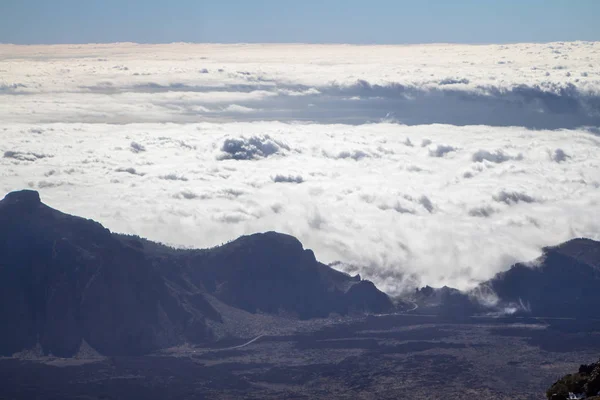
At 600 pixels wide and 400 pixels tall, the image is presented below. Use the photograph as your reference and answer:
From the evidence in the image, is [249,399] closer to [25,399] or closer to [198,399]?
[198,399]

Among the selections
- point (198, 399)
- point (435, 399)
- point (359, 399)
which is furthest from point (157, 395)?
point (435, 399)

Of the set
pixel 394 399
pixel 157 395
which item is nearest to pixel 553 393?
pixel 394 399

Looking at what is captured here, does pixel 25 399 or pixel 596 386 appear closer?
pixel 596 386

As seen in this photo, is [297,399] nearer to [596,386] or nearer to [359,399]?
[359,399]

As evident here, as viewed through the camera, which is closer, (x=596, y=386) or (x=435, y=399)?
(x=596, y=386)

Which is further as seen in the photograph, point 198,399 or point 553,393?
point 198,399

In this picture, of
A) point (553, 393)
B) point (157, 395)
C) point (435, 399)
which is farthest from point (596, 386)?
point (157, 395)

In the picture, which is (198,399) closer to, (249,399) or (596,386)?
(249,399)
